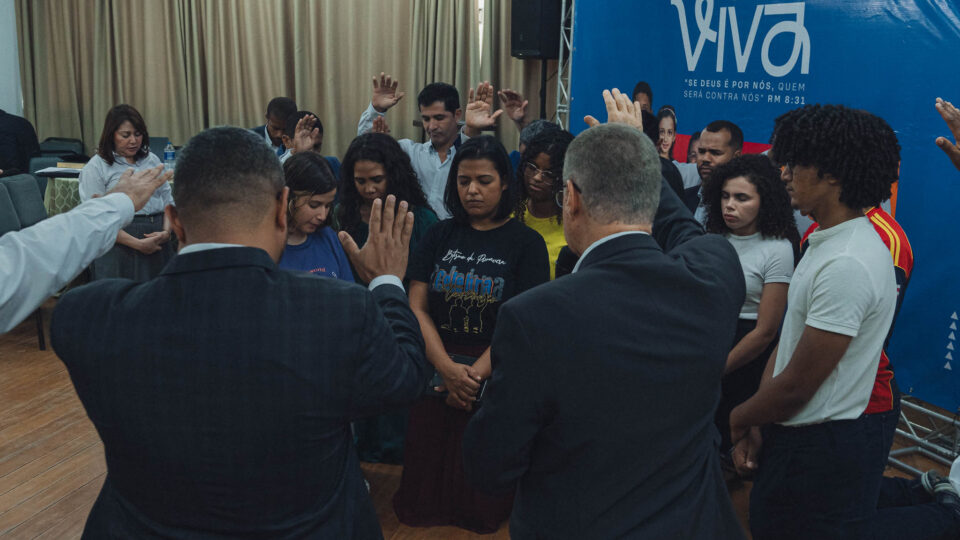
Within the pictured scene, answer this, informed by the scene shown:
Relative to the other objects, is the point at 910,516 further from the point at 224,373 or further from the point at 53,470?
the point at 53,470

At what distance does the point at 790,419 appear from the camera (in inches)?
69.4

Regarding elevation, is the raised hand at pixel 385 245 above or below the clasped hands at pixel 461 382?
above

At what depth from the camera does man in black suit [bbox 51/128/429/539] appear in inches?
42.8

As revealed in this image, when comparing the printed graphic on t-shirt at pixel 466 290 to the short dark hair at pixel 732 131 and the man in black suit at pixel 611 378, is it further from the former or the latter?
the short dark hair at pixel 732 131

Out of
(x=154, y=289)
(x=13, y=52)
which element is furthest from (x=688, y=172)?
(x=13, y=52)

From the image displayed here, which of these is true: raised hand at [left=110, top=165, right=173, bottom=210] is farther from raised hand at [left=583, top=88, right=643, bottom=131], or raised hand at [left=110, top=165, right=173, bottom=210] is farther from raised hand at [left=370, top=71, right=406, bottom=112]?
raised hand at [left=370, top=71, right=406, bottom=112]

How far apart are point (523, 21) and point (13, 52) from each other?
602 centimetres

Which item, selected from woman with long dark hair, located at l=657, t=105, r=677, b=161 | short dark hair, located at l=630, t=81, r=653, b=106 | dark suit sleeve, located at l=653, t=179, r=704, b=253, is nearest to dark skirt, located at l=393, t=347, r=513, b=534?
dark suit sleeve, located at l=653, t=179, r=704, b=253

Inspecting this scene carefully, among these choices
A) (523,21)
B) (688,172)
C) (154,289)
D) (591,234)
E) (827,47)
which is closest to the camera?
(154,289)

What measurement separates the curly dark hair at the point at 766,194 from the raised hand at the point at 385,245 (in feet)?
5.63

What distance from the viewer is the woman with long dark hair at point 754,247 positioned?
2570 millimetres

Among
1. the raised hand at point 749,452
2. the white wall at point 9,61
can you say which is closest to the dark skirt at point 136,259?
the raised hand at point 749,452

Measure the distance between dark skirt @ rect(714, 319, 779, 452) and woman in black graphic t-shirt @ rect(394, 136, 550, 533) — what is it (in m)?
0.85

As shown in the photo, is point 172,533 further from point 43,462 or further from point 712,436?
point 43,462
